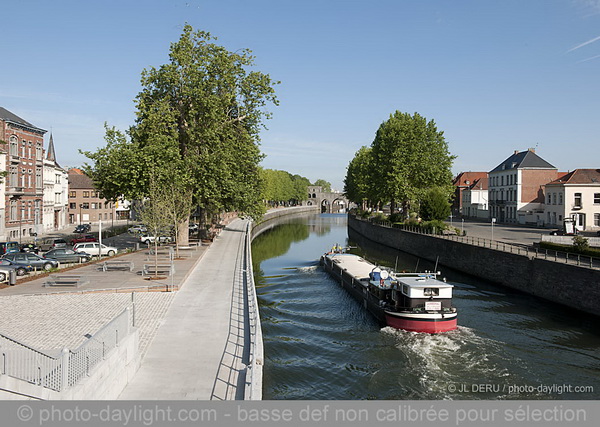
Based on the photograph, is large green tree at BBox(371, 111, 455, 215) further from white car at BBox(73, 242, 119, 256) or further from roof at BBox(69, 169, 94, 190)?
roof at BBox(69, 169, 94, 190)

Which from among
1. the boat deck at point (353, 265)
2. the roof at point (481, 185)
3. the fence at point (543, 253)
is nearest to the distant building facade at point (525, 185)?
the roof at point (481, 185)

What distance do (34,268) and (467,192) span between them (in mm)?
92001

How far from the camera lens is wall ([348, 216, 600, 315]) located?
2862 centimetres

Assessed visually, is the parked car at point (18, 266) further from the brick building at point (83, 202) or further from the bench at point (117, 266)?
the brick building at point (83, 202)

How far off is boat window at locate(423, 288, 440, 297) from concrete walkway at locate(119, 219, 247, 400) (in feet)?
30.9

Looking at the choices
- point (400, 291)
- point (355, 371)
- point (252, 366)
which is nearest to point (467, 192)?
point (400, 291)

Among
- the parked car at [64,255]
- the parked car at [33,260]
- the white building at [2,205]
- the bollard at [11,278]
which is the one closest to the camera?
the bollard at [11,278]

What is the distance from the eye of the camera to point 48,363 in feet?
35.2

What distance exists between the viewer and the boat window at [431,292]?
83.6 ft

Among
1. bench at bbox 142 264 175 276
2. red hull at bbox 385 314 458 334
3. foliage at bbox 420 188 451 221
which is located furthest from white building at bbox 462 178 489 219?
red hull at bbox 385 314 458 334

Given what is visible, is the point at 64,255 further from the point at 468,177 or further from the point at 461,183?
the point at 468,177

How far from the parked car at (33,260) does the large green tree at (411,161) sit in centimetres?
4521

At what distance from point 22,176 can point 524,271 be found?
2252 inches

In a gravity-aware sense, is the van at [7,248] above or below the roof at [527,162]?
below
